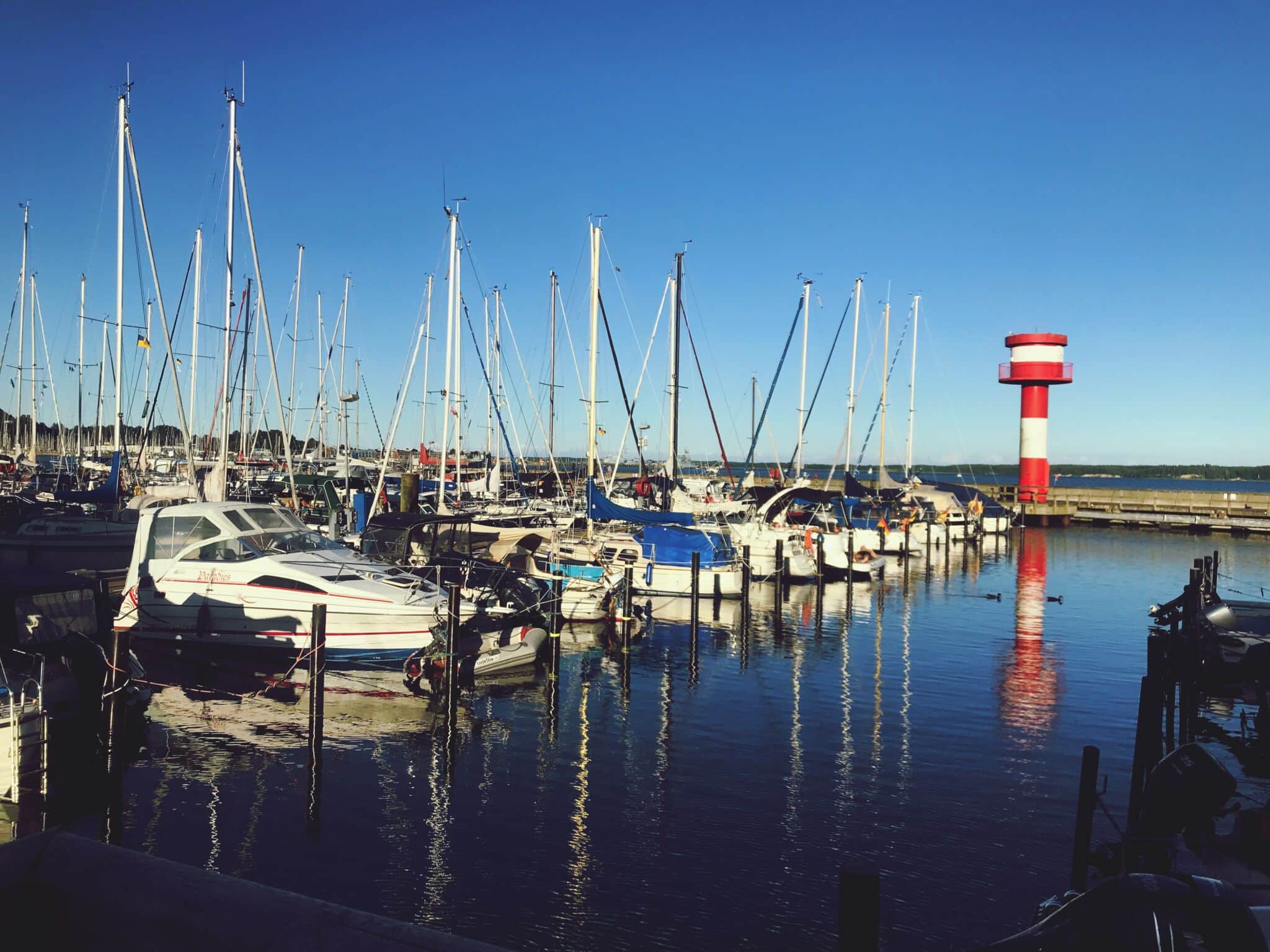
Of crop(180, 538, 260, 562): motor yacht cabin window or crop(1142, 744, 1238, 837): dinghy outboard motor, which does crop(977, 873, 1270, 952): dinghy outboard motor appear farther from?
crop(180, 538, 260, 562): motor yacht cabin window

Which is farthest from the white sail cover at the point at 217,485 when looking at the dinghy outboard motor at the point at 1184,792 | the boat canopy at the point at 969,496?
the boat canopy at the point at 969,496

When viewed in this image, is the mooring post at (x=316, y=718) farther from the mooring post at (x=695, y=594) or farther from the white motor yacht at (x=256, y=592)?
the mooring post at (x=695, y=594)

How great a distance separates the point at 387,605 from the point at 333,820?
671cm

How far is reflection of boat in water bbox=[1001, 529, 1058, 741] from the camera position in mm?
17422

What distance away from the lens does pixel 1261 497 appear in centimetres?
6850

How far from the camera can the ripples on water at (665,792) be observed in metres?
9.98

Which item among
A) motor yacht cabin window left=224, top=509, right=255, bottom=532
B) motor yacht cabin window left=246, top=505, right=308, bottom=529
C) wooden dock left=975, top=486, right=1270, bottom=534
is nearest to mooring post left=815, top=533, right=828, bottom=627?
motor yacht cabin window left=246, top=505, right=308, bottom=529

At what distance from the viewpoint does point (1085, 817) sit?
30.8ft

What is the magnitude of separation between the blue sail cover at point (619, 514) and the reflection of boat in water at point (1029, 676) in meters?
11.9

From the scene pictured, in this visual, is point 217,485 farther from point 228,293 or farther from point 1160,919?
point 1160,919

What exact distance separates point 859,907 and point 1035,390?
69.5 meters

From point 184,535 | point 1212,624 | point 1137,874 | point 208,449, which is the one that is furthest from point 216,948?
point 208,449

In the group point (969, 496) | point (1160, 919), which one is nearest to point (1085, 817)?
point (1160, 919)

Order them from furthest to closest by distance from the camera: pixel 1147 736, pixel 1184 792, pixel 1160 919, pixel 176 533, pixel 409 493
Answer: pixel 409 493, pixel 176 533, pixel 1147 736, pixel 1184 792, pixel 1160 919
